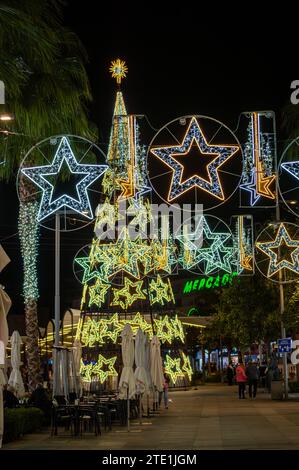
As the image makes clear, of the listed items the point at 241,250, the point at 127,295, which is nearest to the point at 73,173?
the point at 241,250

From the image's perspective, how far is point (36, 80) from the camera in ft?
56.7

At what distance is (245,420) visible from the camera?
2320cm

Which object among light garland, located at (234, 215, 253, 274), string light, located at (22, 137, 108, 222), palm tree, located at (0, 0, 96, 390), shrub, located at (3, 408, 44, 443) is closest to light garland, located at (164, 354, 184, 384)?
light garland, located at (234, 215, 253, 274)

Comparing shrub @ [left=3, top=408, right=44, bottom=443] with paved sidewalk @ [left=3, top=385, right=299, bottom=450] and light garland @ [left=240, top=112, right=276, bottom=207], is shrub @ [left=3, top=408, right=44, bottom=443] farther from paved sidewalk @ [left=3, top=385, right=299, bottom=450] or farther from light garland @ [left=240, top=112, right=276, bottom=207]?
light garland @ [left=240, top=112, right=276, bottom=207]

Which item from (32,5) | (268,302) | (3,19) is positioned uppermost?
(32,5)

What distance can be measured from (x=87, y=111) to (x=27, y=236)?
6357mm

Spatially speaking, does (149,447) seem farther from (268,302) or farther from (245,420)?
(268,302)

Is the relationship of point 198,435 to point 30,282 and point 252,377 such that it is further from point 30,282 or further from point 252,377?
point 252,377

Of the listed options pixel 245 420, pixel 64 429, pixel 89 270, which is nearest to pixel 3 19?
pixel 64 429

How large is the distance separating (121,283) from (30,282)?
14.6m

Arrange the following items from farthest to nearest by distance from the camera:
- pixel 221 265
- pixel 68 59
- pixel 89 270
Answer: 1. pixel 89 270
2. pixel 221 265
3. pixel 68 59

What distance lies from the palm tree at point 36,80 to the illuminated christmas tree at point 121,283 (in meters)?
8.73

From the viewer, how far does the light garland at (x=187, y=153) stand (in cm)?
1856
